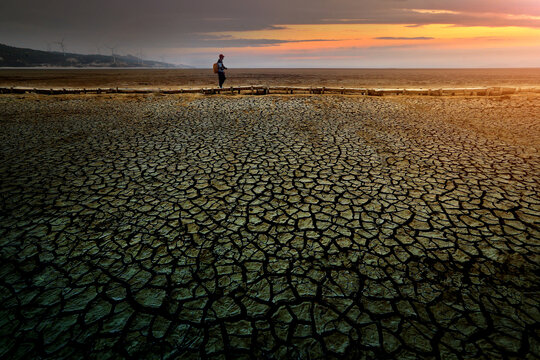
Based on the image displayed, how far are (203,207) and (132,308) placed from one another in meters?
1.71

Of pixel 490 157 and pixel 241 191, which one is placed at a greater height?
pixel 490 157

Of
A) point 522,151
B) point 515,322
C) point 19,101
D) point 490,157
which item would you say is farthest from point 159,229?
point 19,101

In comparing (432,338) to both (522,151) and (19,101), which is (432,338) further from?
(19,101)

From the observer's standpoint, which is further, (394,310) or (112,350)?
(394,310)

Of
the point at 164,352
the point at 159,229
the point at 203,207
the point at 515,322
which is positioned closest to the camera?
the point at 164,352

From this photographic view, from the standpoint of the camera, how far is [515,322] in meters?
2.09

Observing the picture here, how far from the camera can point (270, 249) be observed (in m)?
2.94

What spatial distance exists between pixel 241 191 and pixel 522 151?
6641 millimetres

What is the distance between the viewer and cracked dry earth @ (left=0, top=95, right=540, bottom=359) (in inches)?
79.4

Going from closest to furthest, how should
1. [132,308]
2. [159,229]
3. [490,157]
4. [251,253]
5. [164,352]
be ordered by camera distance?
[164,352], [132,308], [251,253], [159,229], [490,157]

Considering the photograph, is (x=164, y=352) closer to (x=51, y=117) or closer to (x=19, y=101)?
(x=51, y=117)

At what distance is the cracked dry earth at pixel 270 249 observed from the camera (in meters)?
2.02

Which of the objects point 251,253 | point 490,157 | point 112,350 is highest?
point 490,157

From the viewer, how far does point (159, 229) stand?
329 centimetres
